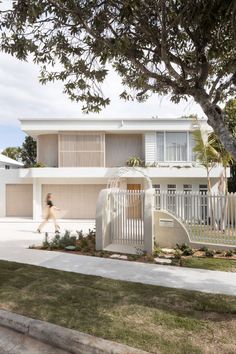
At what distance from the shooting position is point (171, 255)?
9898 millimetres

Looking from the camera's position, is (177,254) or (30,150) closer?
(177,254)

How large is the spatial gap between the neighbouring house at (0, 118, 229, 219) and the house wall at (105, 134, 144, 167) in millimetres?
165

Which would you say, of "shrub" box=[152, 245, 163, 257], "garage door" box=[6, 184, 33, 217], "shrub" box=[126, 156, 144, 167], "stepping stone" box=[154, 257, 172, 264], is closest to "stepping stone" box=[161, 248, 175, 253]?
"shrub" box=[152, 245, 163, 257]

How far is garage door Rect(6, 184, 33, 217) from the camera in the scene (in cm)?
2228

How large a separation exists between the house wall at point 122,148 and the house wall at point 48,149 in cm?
383

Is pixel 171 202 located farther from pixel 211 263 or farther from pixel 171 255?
pixel 211 263

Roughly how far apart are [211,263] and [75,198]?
14105 millimetres

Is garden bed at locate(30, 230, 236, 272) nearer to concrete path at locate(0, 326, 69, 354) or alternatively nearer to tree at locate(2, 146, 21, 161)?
concrete path at locate(0, 326, 69, 354)

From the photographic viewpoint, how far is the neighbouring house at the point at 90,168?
20453 mm

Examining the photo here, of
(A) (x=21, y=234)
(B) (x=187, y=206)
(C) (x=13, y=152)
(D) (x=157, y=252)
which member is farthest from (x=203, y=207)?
(C) (x=13, y=152)

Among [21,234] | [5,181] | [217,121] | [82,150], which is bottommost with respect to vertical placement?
[21,234]

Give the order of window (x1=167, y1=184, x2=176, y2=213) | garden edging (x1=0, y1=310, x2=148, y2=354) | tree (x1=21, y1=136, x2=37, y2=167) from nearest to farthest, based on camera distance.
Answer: garden edging (x1=0, y1=310, x2=148, y2=354), window (x1=167, y1=184, x2=176, y2=213), tree (x1=21, y1=136, x2=37, y2=167)

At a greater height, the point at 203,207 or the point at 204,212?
the point at 203,207

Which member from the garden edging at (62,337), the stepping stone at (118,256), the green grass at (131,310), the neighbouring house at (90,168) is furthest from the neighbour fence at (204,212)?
the neighbouring house at (90,168)
